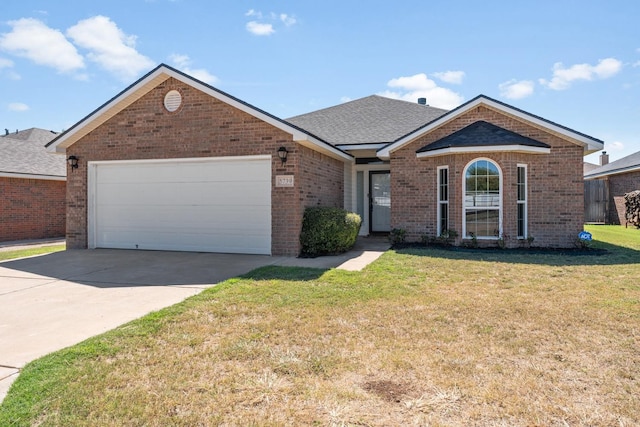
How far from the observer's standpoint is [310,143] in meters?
10.2

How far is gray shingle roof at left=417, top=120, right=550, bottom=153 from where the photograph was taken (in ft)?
34.6

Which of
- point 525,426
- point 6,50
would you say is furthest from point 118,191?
point 525,426

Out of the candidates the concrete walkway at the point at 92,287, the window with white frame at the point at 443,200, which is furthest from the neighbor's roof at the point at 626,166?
Answer: the concrete walkway at the point at 92,287

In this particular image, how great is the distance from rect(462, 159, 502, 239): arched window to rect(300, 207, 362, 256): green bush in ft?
11.0

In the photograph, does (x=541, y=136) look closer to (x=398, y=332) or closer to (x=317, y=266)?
(x=317, y=266)

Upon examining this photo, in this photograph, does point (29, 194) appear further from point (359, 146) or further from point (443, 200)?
point (443, 200)

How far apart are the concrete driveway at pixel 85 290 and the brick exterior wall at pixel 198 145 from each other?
115 centimetres

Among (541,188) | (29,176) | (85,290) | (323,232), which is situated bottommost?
(85,290)

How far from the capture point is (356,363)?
12.1ft

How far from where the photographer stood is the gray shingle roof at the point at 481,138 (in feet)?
34.6

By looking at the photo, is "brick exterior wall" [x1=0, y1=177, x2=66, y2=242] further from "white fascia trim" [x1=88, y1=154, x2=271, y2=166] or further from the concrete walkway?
the concrete walkway

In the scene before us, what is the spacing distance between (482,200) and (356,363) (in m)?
8.46

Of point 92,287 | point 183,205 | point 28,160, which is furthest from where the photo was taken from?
point 28,160

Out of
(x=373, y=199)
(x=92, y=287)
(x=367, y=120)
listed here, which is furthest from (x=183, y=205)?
(x=367, y=120)
